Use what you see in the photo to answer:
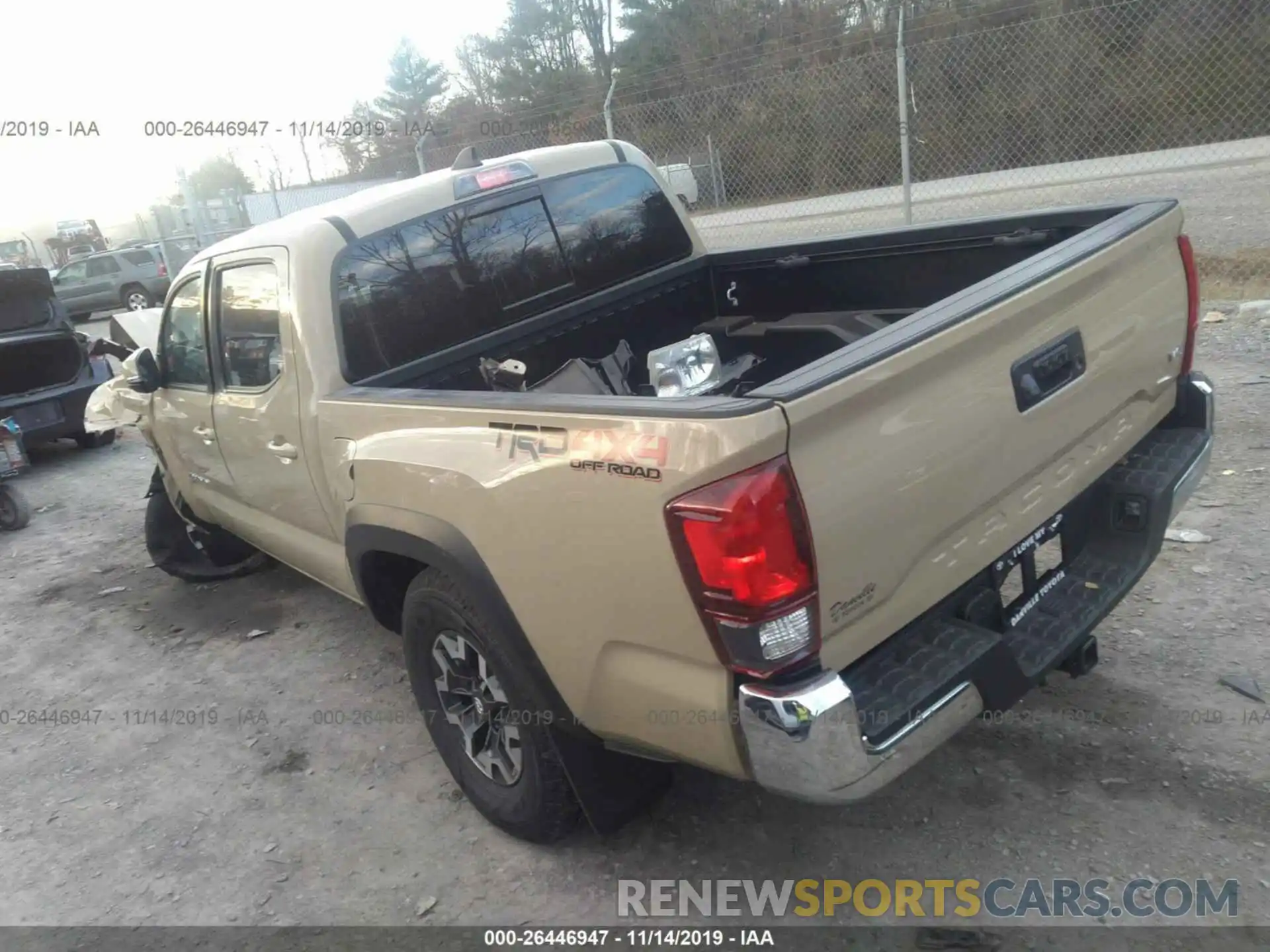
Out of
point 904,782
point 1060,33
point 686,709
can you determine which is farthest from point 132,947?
point 1060,33

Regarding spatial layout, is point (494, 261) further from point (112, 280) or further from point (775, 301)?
point (112, 280)

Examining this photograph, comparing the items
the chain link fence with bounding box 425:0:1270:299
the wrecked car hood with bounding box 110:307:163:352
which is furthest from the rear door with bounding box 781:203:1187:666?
the chain link fence with bounding box 425:0:1270:299

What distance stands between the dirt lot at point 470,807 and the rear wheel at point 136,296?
19631 millimetres

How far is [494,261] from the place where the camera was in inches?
147

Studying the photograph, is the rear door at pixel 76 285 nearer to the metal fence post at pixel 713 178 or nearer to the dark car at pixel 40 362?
the metal fence post at pixel 713 178

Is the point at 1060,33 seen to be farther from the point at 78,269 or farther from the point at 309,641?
the point at 78,269

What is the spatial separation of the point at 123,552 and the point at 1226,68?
18176 millimetres

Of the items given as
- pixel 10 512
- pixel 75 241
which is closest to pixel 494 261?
pixel 10 512

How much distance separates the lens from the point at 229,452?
414cm

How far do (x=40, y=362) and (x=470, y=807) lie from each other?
7.64 meters

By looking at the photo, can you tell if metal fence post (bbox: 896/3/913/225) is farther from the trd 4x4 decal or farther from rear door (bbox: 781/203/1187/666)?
the trd 4x4 decal

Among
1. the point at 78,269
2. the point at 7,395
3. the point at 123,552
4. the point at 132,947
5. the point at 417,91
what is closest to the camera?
the point at 132,947

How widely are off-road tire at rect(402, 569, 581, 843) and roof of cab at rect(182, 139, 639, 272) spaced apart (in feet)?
4.55

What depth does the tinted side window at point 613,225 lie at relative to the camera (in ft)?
12.9
